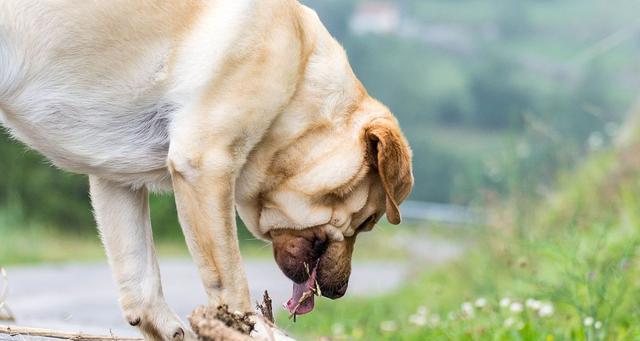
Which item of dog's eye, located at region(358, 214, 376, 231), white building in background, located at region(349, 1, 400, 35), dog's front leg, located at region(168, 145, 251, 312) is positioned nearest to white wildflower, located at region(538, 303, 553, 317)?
dog's eye, located at region(358, 214, 376, 231)

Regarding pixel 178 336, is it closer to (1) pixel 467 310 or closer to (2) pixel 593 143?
(1) pixel 467 310

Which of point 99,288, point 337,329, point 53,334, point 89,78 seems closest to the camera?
point 89,78

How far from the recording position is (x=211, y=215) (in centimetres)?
365

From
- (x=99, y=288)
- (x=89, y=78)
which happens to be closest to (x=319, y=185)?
(x=89, y=78)

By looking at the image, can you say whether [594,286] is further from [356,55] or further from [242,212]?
[356,55]

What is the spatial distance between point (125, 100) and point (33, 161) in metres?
11.6

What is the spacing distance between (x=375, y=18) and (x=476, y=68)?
1289mm

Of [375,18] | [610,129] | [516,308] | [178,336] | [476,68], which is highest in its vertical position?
[178,336]

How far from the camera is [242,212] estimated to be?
165 inches

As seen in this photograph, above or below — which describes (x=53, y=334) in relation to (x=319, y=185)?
below

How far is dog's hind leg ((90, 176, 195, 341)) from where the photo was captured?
4.14m

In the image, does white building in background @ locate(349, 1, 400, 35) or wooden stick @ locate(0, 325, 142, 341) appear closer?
wooden stick @ locate(0, 325, 142, 341)

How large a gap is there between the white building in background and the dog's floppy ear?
24.5 ft

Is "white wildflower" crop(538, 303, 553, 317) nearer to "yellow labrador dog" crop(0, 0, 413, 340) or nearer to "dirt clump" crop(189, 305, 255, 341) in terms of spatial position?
"yellow labrador dog" crop(0, 0, 413, 340)
